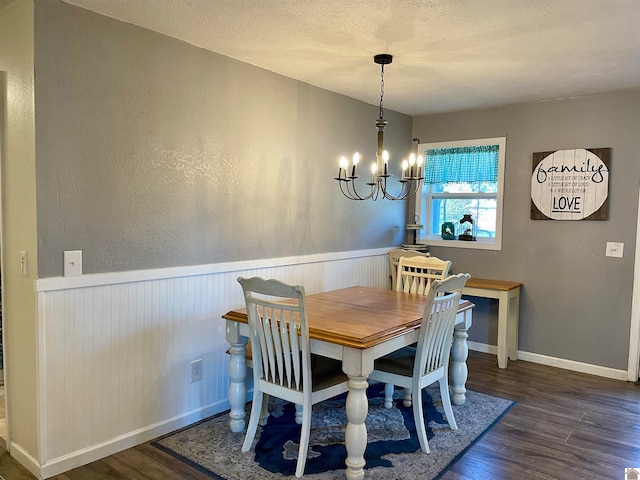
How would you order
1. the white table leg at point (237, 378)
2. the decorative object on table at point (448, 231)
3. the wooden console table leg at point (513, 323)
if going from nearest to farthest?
the white table leg at point (237, 378) → the wooden console table leg at point (513, 323) → the decorative object on table at point (448, 231)

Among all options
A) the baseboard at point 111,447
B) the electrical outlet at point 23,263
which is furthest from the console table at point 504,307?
the electrical outlet at point 23,263

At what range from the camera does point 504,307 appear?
159 inches

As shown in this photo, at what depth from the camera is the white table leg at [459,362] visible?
320 cm

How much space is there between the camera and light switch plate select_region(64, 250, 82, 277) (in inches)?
92.5

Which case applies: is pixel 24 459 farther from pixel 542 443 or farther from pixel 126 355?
pixel 542 443

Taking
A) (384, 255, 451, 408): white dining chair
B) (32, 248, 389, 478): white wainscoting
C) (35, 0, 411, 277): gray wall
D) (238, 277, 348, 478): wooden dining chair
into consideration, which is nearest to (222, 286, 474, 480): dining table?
(238, 277, 348, 478): wooden dining chair

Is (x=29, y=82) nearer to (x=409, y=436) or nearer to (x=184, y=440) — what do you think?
(x=184, y=440)

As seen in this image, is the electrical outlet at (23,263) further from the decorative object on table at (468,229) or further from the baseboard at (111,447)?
the decorative object on table at (468,229)

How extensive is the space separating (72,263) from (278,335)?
107 cm

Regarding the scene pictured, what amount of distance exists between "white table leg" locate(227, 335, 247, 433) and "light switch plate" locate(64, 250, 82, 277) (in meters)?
0.89

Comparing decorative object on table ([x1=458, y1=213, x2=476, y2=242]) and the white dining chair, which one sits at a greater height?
decorative object on table ([x1=458, y1=213, x2=476, y2=242])

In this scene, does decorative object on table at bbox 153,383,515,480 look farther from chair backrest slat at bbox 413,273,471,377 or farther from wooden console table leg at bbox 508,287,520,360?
wooden console table leg at bbox 508,287,520,360

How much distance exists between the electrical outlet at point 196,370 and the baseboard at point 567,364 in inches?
109

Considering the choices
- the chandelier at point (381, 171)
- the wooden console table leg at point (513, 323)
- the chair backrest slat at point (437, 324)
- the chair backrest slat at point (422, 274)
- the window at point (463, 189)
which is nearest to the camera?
the chair backrest slat at point (437, 324)
